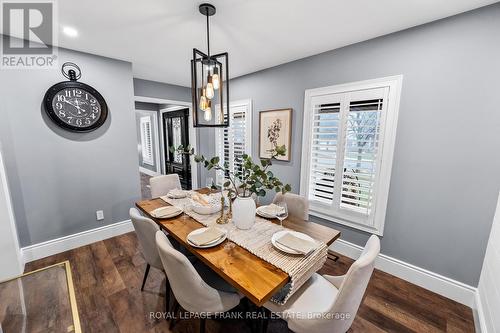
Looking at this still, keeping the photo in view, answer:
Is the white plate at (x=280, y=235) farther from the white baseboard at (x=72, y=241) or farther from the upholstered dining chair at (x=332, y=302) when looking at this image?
the white baseboard at (x=72, y=241)

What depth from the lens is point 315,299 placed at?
1243mm

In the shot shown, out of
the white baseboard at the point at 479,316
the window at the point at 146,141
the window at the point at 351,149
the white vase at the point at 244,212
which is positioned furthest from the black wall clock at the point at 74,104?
the white baseboard at the point at 479,316

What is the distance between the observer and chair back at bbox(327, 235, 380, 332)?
37.2 inches

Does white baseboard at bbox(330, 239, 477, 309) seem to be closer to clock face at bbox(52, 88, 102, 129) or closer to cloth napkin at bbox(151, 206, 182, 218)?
cloth napkin at bbox(151, 206, 182, 218)

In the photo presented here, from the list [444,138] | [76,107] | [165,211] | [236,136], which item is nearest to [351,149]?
[444,138]

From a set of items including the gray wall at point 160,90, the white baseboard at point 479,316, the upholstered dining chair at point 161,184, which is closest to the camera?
the white baseboard at point 479,316

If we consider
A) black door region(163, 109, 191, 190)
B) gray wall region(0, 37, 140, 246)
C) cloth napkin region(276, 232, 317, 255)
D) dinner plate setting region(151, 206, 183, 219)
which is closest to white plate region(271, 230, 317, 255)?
cloth napkin region(276, 232, 317, 255)

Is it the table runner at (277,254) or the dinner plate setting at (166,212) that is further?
the dinner plate setting at (166,212)

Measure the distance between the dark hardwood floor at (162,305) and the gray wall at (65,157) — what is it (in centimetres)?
59

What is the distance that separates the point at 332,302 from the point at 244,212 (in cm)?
76

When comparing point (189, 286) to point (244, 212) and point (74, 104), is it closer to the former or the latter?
point (244, 212)

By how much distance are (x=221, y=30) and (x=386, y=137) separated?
1.98 meters

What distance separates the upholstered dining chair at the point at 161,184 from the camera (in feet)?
8.46

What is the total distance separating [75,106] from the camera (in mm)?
2449
